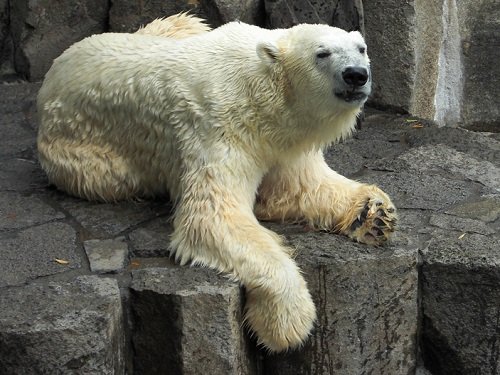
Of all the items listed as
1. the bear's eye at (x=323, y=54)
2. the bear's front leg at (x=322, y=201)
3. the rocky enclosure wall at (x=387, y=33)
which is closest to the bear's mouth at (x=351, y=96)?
the bear's eye at (x=323, y=54)

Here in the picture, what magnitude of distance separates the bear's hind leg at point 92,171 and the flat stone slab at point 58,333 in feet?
2.73

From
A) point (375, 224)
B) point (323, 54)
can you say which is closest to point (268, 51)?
point (323, 54)

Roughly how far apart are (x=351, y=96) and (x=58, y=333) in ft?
4.39

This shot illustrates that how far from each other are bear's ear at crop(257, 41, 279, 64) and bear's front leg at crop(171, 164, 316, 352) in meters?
0.41

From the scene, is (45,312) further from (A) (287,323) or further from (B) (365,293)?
(B) (365,293)

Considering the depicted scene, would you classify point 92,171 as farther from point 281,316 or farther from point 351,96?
point 351,96

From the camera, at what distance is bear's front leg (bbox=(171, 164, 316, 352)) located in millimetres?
3381

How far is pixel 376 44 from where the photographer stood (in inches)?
212

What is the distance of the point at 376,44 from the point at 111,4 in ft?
5.31

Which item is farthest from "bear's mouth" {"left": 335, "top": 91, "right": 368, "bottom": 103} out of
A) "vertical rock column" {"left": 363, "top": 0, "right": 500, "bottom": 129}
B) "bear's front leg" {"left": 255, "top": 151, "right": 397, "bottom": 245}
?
"vertical rock column" {"left": 363, "top": 0, "right": 500, "bottom": 129}

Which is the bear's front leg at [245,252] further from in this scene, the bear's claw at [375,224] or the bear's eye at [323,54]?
the bear's eye at [323,54]

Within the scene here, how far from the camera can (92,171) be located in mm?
4016

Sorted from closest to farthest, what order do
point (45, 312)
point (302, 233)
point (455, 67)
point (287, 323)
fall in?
point (45, 312) < point (287, 323) < point (302, 233) < point (455, 67)

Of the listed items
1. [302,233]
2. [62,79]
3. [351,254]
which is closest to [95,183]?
[62,79]
